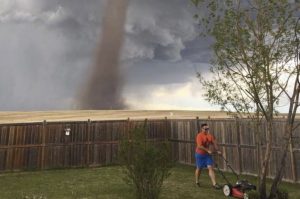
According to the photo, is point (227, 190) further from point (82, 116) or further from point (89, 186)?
point (82, 116)

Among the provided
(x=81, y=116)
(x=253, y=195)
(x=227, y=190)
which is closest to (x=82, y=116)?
(x=81, y=116)

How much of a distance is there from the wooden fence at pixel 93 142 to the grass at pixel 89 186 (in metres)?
0.89

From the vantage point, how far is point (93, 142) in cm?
1734

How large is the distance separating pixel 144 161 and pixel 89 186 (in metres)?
4.87

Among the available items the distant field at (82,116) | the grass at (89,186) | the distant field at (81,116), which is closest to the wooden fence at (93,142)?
the grass at (89,186)

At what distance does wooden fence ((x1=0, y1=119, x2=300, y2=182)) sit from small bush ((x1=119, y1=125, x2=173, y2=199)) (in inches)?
263

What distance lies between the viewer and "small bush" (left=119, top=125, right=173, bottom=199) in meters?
7.33

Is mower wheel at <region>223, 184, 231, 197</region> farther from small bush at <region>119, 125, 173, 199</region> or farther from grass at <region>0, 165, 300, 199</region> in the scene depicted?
small bush at <region>119, 125, 173, 199</region>

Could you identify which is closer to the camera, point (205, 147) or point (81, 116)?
point (205, 147)

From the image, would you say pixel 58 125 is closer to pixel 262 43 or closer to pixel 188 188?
pixel 188 188

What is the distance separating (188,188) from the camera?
10.9m

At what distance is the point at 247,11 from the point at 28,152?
12265mm

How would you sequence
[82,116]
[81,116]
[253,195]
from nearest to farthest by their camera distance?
[253,195]
[82,116]
[81,116]

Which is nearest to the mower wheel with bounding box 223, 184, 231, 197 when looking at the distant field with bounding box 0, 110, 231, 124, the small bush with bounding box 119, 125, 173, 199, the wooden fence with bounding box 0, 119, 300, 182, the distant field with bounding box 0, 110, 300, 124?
the small bush with bounding box 119, 125, 173, 199
